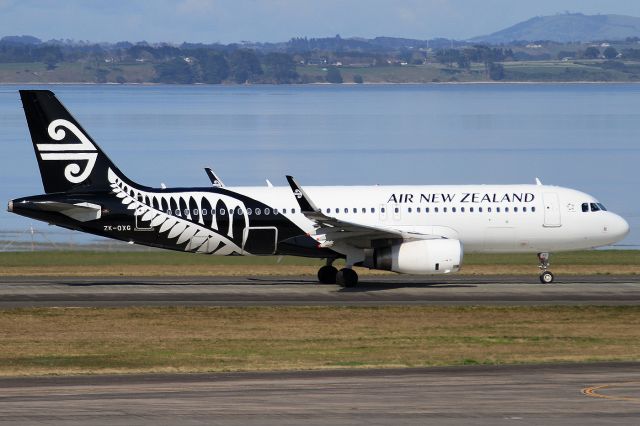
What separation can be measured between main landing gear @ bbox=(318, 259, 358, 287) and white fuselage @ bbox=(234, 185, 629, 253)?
214cm

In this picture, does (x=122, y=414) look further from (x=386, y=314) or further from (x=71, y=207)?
(x=71, y=207)

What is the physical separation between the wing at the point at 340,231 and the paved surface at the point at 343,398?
18.0m

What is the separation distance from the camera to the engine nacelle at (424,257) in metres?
50.6

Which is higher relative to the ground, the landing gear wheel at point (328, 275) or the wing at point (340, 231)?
the wing at point (340, 231)

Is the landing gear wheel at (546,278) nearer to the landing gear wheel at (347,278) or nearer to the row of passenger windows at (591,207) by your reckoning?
the row of passenger windows at (591,207)

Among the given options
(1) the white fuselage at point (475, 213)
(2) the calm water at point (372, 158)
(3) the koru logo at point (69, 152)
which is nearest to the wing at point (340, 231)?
(1) the white fuselage at point (475, 213)

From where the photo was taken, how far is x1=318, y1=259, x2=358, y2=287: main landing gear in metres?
52.3

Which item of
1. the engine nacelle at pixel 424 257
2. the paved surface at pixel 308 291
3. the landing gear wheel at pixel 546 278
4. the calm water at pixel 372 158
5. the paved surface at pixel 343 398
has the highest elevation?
the calm water at pixel 372 158

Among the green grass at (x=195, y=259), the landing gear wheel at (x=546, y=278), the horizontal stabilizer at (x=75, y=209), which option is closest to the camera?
the horizontal stabilizer at (x=75, y=209)

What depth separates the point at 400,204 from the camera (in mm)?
53250

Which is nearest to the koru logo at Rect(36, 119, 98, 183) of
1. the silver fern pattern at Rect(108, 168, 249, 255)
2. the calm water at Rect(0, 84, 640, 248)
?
the silver fern pattern at Rect(108, 168, 249, 255)

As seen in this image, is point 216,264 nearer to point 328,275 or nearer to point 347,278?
point 328,275

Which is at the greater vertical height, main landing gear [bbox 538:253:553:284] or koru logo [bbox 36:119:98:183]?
koru logo [bbox 36:119:98:183]

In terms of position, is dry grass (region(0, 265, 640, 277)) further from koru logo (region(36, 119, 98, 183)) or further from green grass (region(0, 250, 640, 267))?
koru logo (region(36, 119, 98, 183))
